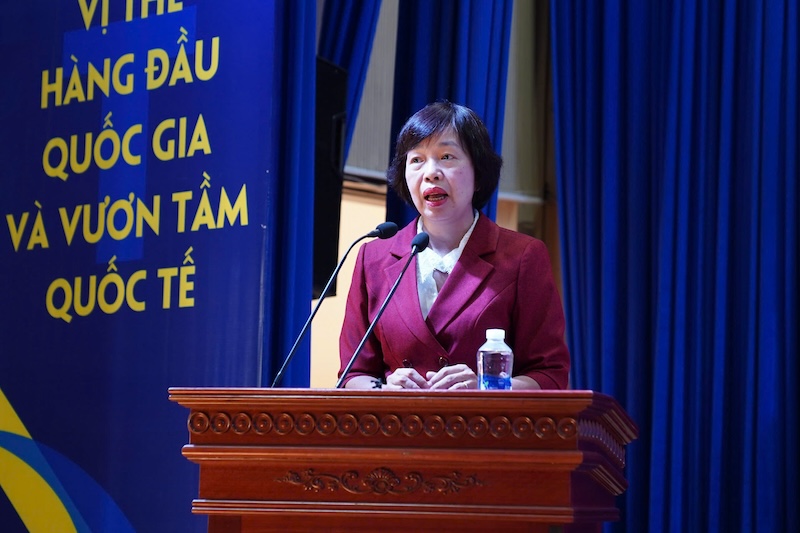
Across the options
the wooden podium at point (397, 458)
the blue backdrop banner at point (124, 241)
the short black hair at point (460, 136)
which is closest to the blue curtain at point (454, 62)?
the blue backdrop banner at point (124, 241)

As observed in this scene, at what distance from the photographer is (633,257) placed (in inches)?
139

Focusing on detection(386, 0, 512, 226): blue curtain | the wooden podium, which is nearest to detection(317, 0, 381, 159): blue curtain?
detection(386, 0, 512, 226): blue curtain

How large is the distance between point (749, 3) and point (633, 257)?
0.85 metres

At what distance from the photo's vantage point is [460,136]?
7.40 ft

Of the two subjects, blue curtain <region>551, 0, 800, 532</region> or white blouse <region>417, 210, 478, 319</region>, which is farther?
blue curtain <region>551, 0, 800, 532</region>

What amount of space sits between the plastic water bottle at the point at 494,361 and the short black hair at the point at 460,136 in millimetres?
545

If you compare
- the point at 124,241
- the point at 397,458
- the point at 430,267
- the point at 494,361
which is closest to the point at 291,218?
the point at 124,241

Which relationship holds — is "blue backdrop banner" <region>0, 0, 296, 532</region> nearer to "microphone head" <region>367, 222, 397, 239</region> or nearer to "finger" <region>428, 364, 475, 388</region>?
Answer: "microphone head" <region>367, 222, 397, 239</region>

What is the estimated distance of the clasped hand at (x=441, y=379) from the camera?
1908 millimetres

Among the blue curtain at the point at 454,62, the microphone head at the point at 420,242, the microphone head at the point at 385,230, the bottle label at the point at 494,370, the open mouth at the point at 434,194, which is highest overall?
the blue curtain at the point at 454,62

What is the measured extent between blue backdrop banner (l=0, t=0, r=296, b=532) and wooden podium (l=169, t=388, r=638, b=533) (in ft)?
4.11

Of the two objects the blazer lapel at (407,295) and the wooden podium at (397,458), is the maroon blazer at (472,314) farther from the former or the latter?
the wooden podium at (397,458)

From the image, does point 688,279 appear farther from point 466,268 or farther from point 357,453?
point 357,453

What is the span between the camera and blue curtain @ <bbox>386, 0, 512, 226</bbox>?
12.2ft
